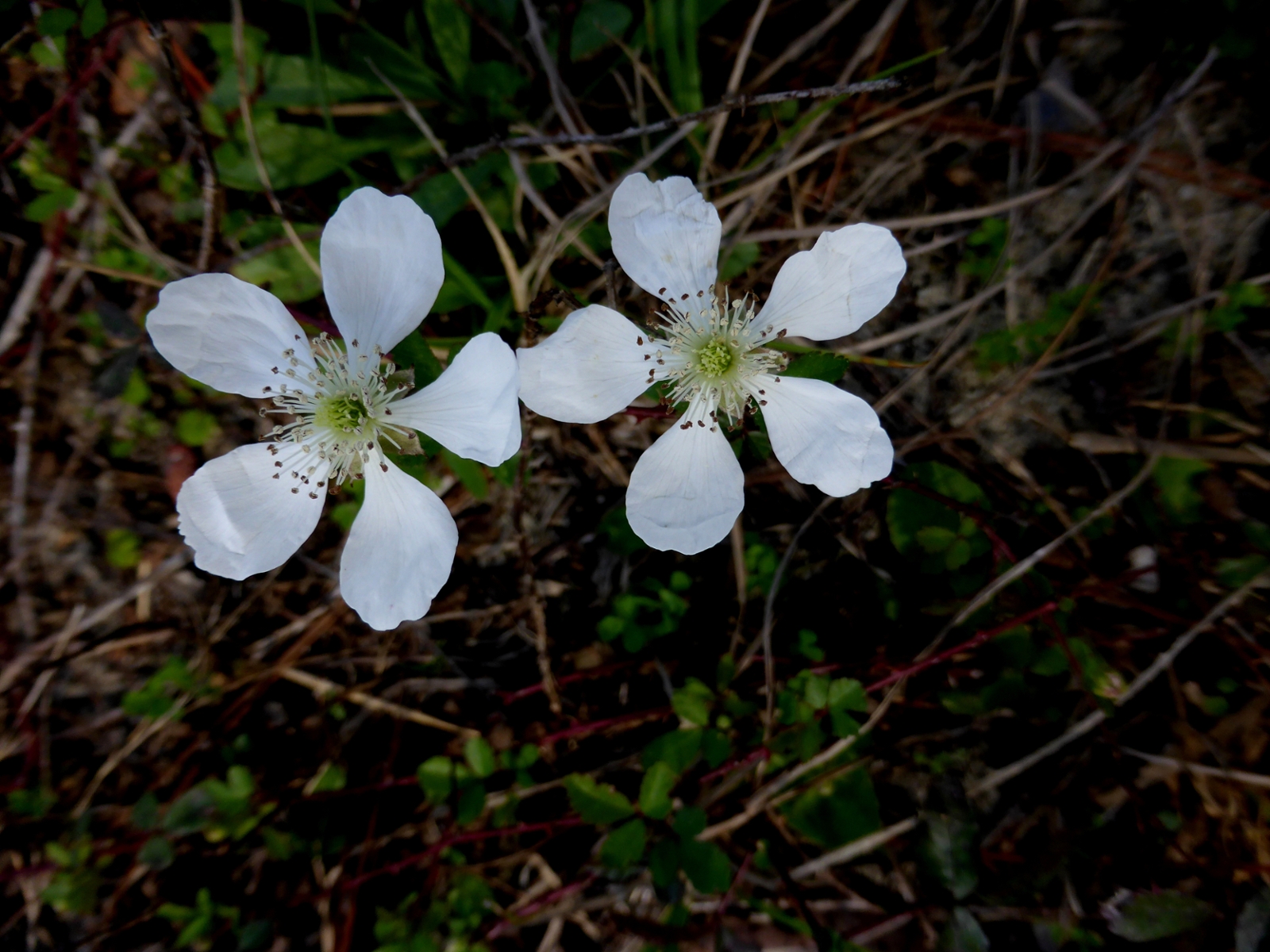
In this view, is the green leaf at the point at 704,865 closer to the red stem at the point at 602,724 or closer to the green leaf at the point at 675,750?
the green leaf at the point at 675,750

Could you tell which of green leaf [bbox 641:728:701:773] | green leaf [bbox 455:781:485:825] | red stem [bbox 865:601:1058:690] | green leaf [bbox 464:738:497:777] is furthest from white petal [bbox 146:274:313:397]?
red stem [bbox 865:601:1058:690]

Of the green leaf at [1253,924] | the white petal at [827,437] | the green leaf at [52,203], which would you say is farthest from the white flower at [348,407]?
the green leaf at [1253,924]

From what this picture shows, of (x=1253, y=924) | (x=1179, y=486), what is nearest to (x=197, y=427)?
(x=1179, y=486)

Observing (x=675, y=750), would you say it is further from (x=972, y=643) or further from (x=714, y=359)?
(x=714, y=359)

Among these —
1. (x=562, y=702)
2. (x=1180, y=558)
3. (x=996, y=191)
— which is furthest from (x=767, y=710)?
(x=996, y=191)

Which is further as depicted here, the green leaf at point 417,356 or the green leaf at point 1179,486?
the green leaf at point 1179,486

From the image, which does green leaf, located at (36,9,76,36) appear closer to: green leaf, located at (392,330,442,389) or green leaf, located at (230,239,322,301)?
green leaf, located at (230,239,322,301)
